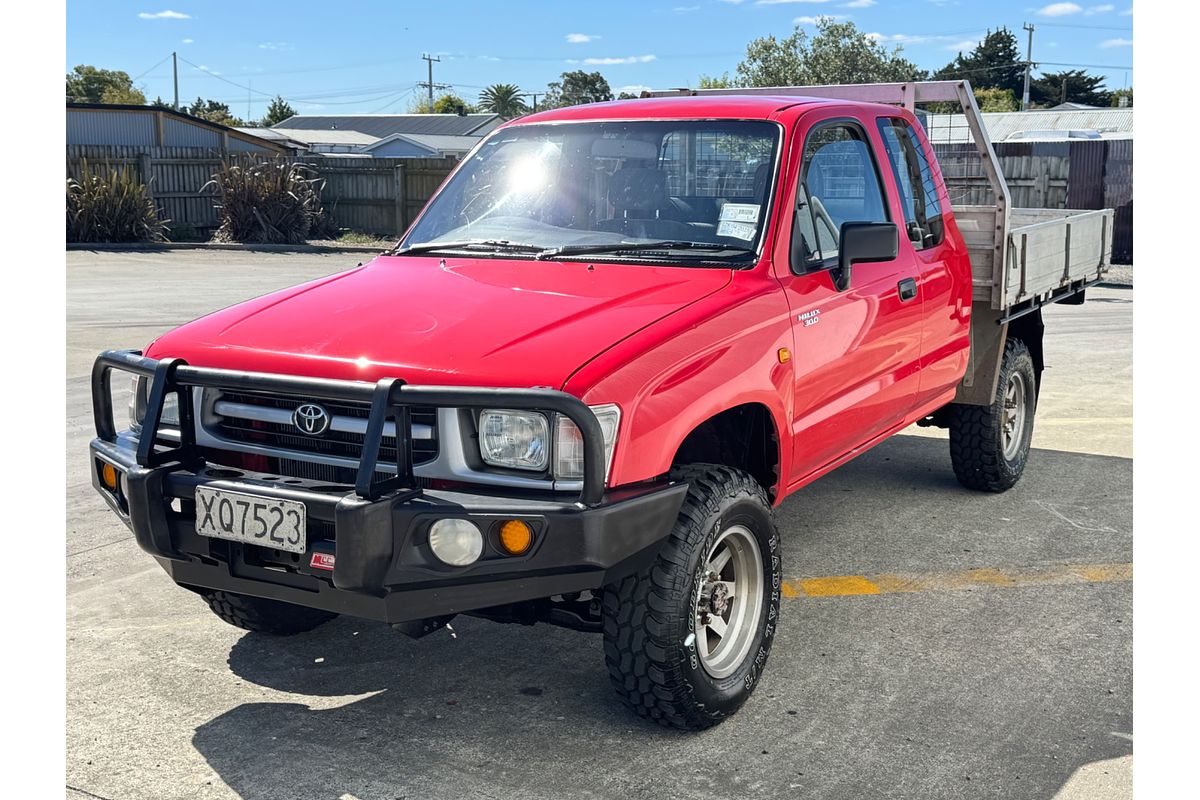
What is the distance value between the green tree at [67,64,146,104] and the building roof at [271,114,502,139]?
65.1 feet

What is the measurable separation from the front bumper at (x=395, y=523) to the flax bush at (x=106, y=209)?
926 inches

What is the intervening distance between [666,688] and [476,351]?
1179mm

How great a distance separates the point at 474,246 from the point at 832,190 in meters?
1.49

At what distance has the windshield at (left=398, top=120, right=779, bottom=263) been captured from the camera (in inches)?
182

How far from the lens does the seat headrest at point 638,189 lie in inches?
188

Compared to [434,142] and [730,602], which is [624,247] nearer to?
[730,602]

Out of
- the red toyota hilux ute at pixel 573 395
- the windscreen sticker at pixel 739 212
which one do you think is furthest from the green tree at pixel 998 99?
the windscreen sticker at pixel 739 212

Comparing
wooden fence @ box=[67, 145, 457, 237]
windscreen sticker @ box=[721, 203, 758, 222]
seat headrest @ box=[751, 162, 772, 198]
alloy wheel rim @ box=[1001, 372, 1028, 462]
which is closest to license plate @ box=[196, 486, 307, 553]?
windscreen sticker @ box=[721, 203, 758, 222]

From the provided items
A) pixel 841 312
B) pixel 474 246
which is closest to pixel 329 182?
pixel 474 246

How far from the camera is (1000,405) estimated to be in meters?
6.68

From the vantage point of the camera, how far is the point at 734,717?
4129 millimetres

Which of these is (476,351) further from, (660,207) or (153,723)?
(153,723)

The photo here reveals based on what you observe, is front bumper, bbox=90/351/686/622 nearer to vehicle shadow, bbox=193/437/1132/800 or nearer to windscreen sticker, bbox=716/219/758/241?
vehicle shadow, bbox=193/437/1132/800

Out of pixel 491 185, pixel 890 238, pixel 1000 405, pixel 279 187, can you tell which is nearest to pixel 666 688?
pixel 890 238
